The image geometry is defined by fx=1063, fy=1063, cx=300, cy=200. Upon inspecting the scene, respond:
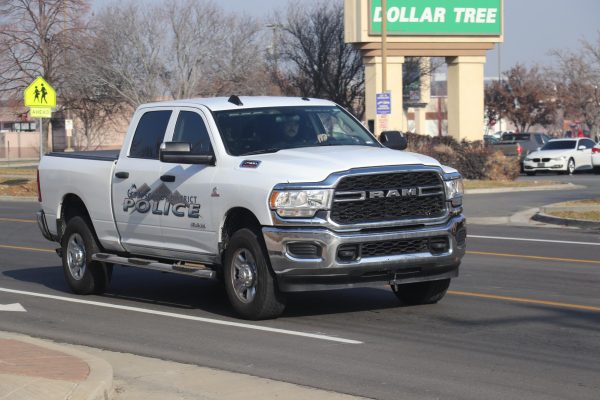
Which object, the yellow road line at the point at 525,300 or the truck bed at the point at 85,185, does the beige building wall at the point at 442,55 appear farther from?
the yellow road line at the point at 525,300

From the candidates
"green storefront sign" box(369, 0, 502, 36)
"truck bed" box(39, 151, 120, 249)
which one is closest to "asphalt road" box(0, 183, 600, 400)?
"truck bed" box(39, 151, 120, 249)

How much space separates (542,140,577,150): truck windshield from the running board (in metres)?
35.6

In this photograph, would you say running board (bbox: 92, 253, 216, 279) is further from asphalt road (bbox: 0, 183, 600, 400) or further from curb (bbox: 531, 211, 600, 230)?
curb (bbox: 531, 211, 600, 230)

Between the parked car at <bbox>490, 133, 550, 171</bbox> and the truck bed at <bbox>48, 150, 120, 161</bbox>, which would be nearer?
the truck bed at <bbox>48, 150, 120, 161</bbox>

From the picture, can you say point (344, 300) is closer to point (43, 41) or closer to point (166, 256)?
point (166, 256)

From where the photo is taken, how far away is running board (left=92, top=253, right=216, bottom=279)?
35.2 ft

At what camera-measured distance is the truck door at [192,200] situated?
10.6 meters

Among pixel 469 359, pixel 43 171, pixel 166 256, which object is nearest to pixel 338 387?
pixel 469 359

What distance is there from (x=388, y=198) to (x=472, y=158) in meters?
27.4

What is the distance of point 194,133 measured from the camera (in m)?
11.2

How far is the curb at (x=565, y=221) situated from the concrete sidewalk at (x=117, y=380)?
13650 mm

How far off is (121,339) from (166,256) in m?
1.86

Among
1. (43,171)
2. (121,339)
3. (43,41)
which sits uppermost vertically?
(43,41)

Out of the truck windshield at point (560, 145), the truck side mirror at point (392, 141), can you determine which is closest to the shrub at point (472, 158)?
the truck windshield at point (560, 145)
